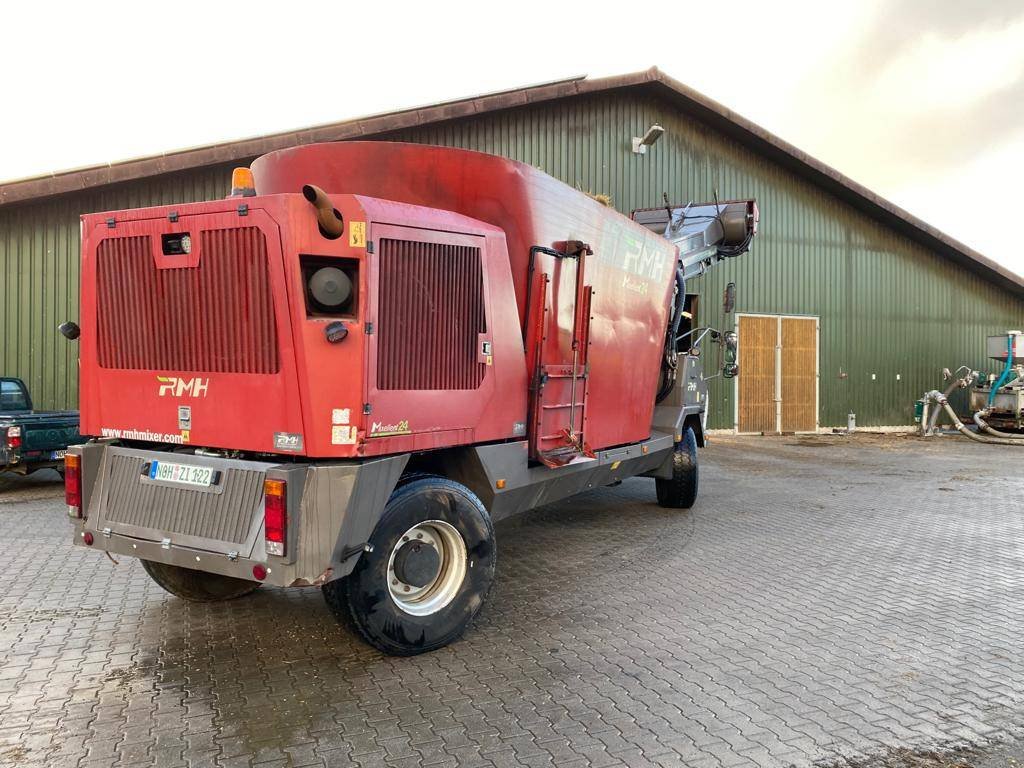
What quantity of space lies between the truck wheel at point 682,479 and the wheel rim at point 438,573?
4.91 m

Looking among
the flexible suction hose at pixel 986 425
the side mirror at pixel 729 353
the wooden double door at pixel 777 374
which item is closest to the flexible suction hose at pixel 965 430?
the flexible suction hose at pixel 986 425

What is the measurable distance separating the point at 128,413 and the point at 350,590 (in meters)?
1.85

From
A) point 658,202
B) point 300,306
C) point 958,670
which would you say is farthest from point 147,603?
point 658,202

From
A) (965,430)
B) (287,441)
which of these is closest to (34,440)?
(287,441)

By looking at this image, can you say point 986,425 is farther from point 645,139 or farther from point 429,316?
point 429,316

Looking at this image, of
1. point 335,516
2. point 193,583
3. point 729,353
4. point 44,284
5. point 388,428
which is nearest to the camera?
point 335,516

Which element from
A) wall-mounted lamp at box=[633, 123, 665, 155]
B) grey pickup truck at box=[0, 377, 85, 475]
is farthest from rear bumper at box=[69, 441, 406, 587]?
wall-mounted lamp at box=[633, 123, 665, 155]

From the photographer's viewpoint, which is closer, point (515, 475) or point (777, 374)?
point (515, 475)

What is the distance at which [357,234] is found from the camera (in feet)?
12.4

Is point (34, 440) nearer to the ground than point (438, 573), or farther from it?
farther from it

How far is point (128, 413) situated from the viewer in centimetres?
442

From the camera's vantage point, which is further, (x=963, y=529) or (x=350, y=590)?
(x=963, y=529)

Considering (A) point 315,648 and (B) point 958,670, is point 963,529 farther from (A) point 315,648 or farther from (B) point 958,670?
(A) point 315,648

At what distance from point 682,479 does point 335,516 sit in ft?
19.7
